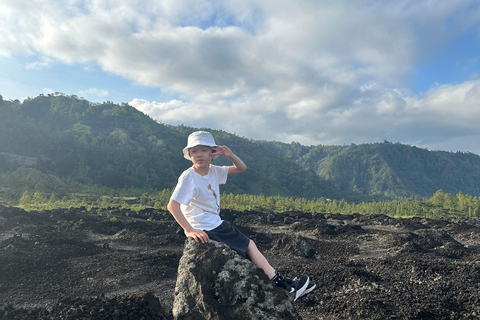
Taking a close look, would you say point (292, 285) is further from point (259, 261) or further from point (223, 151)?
point (223, 151)

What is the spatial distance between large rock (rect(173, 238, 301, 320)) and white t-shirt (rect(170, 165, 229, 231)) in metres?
0.30

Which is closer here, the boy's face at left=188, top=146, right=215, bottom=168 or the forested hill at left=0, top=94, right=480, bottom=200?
the boy's face at left=188, top=146, right=215, bottom=168

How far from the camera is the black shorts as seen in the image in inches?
153

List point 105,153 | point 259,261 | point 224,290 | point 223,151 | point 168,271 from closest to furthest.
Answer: point 224,290
point 259,261
point 223,151
point 168,271
point 105,153

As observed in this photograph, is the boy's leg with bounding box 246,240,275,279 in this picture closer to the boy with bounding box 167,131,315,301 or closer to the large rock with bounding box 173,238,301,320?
the boy with bounding box 167,131,315,301

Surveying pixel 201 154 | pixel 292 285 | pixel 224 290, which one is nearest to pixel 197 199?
pixel 201 154

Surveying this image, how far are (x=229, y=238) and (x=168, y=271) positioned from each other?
8136mm

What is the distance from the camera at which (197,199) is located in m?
3.83

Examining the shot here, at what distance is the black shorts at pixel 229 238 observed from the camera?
3881mm

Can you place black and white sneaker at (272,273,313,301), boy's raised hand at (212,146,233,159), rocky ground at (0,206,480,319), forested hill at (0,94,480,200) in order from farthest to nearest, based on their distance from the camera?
forested hill at (0,94,480,200) < rocky ground at (0,206,480,319) < boy's raised hand at (212,146,233,159) < black and white sneaker at (272,273,313,301)

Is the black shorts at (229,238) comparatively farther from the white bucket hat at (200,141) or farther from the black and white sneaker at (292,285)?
the white bucket hat at (200,141)

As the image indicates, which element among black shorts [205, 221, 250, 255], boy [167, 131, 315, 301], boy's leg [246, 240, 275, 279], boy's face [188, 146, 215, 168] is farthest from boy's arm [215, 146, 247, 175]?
boy's leg [246, 240, 275, 279]

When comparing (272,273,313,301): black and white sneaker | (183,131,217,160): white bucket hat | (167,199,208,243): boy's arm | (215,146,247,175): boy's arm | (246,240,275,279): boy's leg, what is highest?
(183,131,217,160): white bucket hat

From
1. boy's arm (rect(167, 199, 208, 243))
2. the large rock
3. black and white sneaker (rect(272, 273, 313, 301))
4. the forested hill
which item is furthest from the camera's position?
the forested hill
